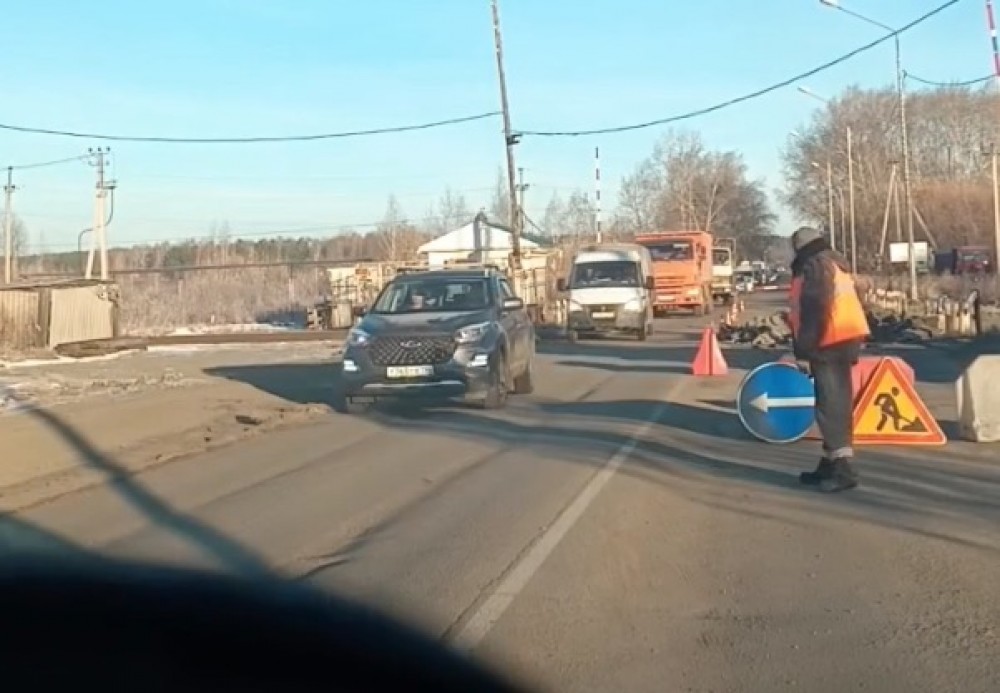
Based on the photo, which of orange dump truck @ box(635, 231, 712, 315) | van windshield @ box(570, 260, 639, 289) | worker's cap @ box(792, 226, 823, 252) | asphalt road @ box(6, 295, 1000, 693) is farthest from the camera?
orange dump truck @ box(635, 231, 712, 315)

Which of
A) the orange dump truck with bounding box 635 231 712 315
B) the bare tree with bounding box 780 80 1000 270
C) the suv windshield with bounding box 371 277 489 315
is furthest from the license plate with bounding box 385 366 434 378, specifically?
the bare tree with bounding box 780 80 1000 270

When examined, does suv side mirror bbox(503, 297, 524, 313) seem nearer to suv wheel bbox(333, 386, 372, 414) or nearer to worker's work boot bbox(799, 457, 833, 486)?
suv wheel bbox(333, 386, 372, 414)

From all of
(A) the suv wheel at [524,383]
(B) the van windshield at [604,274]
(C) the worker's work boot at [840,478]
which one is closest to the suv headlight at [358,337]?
(A) the suv wheel at [524,383]

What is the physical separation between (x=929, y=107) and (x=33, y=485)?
3675 inches

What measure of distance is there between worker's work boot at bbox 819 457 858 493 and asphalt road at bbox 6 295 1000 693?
11 cm

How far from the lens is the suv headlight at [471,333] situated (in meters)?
19.0

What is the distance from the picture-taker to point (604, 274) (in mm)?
40906

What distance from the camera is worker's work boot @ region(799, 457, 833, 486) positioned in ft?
36.4

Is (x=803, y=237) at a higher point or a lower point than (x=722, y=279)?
higher

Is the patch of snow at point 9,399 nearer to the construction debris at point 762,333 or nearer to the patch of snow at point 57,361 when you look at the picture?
the patch of snow at point 57,361

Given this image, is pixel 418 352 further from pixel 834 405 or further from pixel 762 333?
pixel 762 333

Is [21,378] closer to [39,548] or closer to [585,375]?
[585,375]

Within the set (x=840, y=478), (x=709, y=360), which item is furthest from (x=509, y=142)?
(x=840, y=478)

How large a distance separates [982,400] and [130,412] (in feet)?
36.7
